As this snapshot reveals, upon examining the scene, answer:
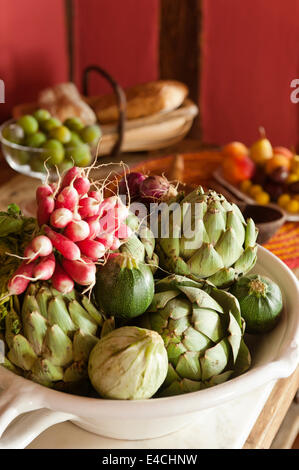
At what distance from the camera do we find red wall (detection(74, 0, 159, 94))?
7.57 ft

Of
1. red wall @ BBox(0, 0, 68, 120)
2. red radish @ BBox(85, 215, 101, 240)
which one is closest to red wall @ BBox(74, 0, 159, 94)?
red wall @ BBox(0, 0, 68, 120)

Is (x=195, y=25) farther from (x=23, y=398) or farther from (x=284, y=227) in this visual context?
(x=23, y=398)

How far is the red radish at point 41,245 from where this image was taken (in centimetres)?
62

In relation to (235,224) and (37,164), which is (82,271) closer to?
(235,224)

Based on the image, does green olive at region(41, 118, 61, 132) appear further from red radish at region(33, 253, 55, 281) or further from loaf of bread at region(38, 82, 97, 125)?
red radish at region(33, 253, 55, 281)

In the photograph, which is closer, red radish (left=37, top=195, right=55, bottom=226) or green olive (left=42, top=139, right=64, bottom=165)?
red radish (left=37, top=195, right=55, bottom=226)

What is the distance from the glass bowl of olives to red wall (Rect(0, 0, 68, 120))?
53 cm

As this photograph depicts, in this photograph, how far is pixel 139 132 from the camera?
68.7 inches

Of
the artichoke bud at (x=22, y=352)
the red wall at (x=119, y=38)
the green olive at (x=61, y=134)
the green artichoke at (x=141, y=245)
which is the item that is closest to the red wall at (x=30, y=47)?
the red wall at (x=119, y=38)

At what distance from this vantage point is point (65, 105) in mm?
1747

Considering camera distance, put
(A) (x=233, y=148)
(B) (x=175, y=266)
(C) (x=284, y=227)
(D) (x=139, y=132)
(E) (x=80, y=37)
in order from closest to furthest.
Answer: (B) (x=175, y=266) < (C) (x=284, y=227) < (A) (x=233, y=148) < (D) (x=139, y=132) < (E) (x=80, y=37)

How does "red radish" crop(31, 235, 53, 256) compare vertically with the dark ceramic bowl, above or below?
above
